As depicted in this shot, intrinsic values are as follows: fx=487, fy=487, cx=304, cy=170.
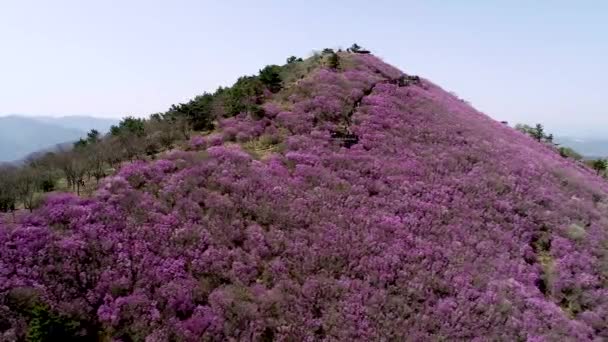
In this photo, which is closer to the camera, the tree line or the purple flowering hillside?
the purple flowering hillside

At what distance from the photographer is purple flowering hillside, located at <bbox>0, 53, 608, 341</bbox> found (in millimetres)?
16062

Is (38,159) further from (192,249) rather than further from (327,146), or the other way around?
(327,146)

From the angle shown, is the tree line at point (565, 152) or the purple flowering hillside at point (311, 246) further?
the tree line at point (565, 152)

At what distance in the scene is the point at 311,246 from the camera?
19891 millimetres

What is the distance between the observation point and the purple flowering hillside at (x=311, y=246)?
16062mm

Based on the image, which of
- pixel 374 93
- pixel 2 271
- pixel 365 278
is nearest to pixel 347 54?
pixel 374 93

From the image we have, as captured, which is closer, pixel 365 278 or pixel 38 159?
pixel 365 278

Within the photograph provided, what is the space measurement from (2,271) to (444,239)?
17.3 meters

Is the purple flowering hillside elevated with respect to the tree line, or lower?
lower

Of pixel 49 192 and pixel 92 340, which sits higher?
pixel 49 192

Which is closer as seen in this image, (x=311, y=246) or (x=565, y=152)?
(x=311, y=246)

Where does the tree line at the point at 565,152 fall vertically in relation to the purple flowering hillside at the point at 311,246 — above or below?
above

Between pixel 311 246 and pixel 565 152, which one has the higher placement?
pixel 565 152

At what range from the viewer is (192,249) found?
18.7 m
